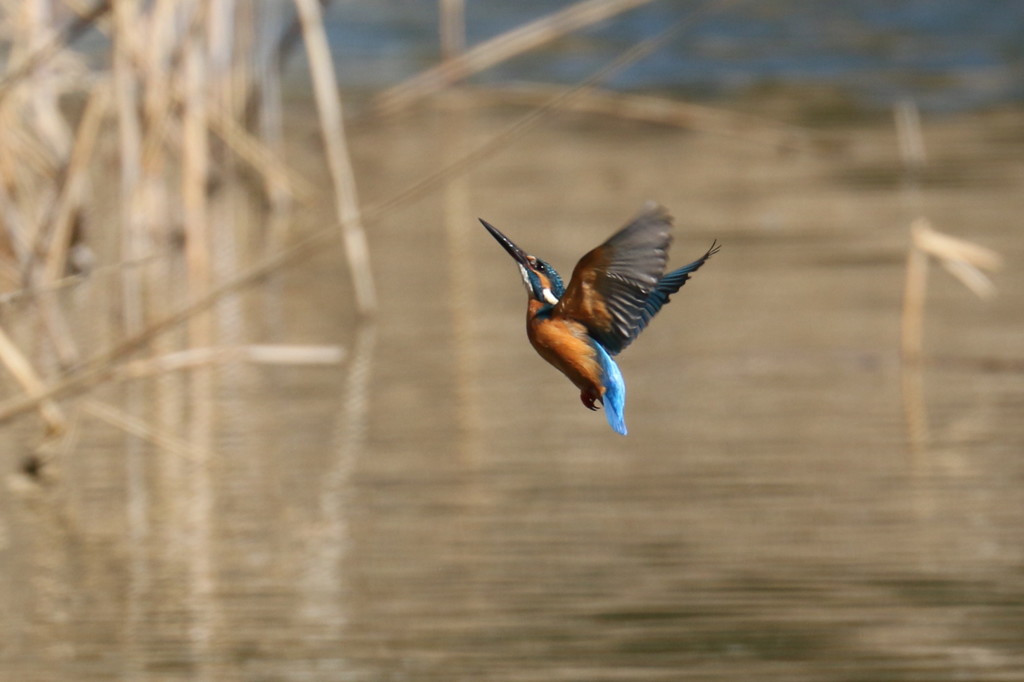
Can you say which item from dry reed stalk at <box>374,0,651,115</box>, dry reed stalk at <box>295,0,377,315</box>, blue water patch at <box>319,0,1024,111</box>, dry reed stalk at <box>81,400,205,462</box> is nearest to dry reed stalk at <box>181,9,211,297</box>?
dry reed stalk at <box>295,0,377,315</box>

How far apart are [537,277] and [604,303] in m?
0.08

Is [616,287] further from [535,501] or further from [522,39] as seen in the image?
[535,501]

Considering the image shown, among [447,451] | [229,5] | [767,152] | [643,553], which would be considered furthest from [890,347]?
[767,152]

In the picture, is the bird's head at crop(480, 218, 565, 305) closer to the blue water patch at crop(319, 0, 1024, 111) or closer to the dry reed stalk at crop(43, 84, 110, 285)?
the dry reed stalk at crop(43, 84, 110, 285)

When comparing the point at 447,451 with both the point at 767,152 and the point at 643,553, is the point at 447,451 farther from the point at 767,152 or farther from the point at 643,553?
the point at 767,152

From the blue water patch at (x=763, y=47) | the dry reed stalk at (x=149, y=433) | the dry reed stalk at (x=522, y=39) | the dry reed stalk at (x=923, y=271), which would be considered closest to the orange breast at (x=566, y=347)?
the dry reed stalk at (x=522, y=39)

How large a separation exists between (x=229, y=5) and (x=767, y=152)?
2.93 m

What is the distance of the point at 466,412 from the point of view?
4848mm

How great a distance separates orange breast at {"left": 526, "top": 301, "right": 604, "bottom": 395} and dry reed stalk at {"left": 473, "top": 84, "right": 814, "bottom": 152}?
112cm

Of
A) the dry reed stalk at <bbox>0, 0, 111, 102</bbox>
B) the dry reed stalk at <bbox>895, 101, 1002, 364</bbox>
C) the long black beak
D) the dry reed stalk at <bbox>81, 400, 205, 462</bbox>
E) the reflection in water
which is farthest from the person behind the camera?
the dry reed stalk at <bbox>895, 101, 1002, 364</bbox>

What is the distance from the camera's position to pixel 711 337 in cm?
558

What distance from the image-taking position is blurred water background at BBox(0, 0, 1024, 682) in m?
3.37

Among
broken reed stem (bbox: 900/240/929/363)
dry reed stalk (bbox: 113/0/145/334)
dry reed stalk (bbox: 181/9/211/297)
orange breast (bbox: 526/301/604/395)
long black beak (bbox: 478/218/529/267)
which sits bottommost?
orange breast (bbox: 526/301/604/395)

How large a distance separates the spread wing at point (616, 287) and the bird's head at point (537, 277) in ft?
0.05
